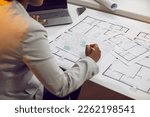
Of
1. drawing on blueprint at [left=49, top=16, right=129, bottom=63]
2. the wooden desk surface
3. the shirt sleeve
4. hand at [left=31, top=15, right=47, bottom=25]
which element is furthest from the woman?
hand at [left=31, top=15, right=47, bottom=25]

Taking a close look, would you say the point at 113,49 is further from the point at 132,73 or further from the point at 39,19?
the point at 39,19

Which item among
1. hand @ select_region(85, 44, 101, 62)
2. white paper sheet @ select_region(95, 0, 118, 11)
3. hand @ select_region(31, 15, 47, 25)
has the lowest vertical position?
hand @ select_region(31, 15, 47, 25)

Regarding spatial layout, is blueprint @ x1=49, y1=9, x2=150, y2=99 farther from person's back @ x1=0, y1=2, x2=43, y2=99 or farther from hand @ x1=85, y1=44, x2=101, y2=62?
person's back @ x1=0, y1=2, x2=43, y2=99

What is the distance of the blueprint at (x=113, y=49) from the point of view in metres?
0.97

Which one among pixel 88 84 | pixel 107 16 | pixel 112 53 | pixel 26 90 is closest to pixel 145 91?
pixel 112 53

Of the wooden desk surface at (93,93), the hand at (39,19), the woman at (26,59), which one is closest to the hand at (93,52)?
the woman at (26,59)

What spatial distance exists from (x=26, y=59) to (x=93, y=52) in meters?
0.31

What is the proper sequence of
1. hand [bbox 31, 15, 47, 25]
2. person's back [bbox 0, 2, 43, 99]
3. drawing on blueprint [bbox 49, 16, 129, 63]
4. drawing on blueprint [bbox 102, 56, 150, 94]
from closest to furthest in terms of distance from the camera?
person's back [bbox 0, 2, 43, 99]
drawing on blueprint [bbox 102, 56, 150, 94]
drawing on blueprint [bbox 49, 16, 129, 63]
hand [bbox 31, 15, 47, 25]

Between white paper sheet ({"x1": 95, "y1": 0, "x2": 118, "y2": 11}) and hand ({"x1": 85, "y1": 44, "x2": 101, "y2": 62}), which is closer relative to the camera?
hand ({"x1": 85, "y1": 44, "x2": 101, "y2": 62})

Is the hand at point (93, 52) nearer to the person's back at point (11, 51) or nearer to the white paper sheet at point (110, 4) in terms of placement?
the person's back at point (11, 51)

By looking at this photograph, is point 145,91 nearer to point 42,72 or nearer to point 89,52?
point 89,52

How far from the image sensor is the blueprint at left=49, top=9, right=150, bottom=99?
97cm

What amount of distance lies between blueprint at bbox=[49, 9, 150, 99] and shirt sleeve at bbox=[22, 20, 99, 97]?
2.9 inches

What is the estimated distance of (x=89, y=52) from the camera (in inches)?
41.2
